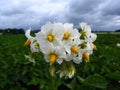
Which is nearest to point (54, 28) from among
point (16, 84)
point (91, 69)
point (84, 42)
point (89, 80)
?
point (84, 42)

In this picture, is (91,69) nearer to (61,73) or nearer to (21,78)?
(21,78)

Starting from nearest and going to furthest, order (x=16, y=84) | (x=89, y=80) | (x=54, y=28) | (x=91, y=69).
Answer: (x=89, y=80)
(x=54, y=28)
(x=16, y=84)
(x=91, y=69)

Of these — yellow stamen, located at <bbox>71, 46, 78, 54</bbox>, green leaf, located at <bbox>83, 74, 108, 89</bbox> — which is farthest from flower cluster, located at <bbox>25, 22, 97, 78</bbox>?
green leaf, located at <bbox>83, 74, 108, 89</bbox>

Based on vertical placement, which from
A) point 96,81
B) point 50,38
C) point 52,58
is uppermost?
point 50,38

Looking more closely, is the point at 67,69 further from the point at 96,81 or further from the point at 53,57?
the point at 96,81

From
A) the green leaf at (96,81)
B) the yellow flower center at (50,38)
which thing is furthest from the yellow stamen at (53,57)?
the green leaf at (96,81)

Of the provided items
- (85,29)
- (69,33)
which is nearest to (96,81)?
(69,33)

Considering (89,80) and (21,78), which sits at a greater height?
(89,80)

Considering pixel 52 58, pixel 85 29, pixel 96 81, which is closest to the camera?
pixel 96 81

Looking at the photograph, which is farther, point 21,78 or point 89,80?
point 21,78
